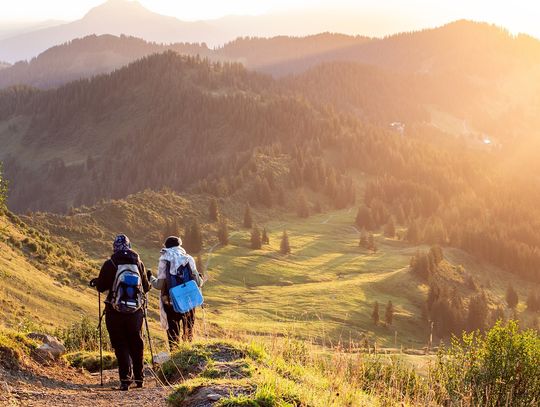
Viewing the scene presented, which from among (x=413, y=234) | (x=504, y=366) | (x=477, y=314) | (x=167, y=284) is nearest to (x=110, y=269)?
(x=167, y=284)

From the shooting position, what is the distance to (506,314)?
110125mm

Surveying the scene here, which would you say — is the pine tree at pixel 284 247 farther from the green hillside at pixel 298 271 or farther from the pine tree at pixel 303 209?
the pine tree at pixel 303 209

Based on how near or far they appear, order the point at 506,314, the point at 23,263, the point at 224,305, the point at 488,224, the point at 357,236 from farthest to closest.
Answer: the point at 488,224 → the point at 357,236 → the point at 506,314 → the point at 224,305 → the point at 23,263

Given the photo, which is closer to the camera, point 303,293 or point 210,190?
point 303,293

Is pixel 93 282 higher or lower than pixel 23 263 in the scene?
higher

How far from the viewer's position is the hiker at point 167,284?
687 inches

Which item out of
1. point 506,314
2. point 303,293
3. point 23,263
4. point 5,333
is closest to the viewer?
point 5,333

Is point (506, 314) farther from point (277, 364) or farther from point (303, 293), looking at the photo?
point (277, 364)

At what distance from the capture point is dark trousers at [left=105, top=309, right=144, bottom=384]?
50.6ft

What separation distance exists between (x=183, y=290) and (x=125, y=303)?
8.32 ft

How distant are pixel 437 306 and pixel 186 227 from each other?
5200cm

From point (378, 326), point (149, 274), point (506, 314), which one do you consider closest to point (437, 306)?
point (378, 326)

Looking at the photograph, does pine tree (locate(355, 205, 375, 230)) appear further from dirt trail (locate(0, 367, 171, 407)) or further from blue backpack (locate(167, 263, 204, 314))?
dirt trail (locate(0, 367, 171, 407))

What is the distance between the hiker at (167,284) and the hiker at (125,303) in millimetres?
1549
